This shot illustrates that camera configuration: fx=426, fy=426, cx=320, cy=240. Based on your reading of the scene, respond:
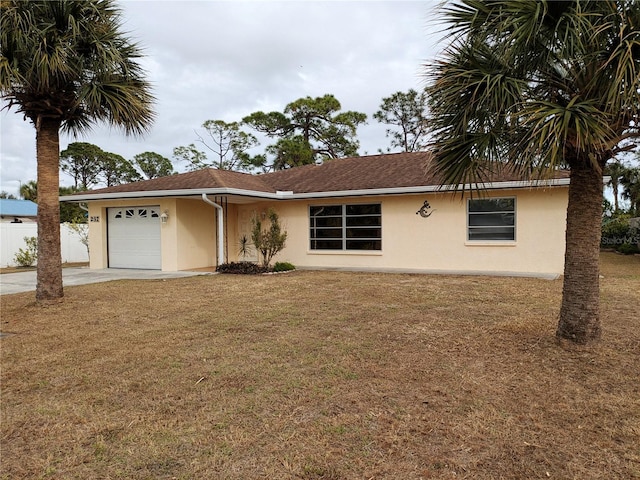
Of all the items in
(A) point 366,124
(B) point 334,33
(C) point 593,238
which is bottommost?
(C) point 593,238

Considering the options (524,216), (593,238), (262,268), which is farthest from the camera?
(262,268)

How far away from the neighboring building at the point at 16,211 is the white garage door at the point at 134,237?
21425mm

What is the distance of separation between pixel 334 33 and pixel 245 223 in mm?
7699

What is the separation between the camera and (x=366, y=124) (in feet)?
108

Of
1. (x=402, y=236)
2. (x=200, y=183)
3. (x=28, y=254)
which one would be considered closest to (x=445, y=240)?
(x=402, y=236)

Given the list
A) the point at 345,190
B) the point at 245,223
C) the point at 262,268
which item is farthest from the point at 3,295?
the point at 345,190

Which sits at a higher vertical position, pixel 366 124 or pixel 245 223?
pixel 366 124

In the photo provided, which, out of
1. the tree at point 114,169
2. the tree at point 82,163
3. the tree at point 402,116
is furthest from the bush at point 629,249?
the tree at point 82,163

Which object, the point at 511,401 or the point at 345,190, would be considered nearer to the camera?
the point at 511,401

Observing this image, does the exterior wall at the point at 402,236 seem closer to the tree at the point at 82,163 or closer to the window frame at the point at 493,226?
the window frame at the point at 493,226

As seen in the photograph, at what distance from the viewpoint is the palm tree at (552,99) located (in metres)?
4.39

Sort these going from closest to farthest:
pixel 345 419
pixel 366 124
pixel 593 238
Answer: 1. pixel 345 419
2. pixel 593 238
3. pixel 366 124

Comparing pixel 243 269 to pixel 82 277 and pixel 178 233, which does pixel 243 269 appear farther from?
pixel 82 277

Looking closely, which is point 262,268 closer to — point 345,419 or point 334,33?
point 334,33
